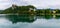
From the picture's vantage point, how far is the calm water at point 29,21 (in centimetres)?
212

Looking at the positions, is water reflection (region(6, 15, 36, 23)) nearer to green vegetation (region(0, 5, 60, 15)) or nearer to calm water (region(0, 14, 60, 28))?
calm water (region(0, 14, 60, 28))

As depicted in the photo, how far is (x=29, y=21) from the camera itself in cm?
238

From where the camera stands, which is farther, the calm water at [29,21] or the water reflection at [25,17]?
the water reflection at [25,17]

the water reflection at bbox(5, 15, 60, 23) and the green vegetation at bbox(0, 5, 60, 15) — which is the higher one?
the green vegetation at bbox(0, 5, 60, 15)

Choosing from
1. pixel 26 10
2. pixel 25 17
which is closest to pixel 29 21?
pixel 25 17

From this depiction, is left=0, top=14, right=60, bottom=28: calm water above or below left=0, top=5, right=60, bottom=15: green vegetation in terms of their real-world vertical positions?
below

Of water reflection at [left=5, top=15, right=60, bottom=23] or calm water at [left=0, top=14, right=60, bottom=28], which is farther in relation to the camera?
water reflection at [left=5, top=15, right=60, bottom=23]

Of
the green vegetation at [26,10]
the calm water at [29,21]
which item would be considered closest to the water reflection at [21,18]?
the calm water at [29,21]

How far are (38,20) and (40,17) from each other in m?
0.06

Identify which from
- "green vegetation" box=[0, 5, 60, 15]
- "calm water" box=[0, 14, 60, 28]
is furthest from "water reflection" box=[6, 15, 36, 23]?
"green vegetation" box=[0, 5, 60, 15]

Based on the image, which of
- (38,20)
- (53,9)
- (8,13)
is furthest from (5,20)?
(53,9)

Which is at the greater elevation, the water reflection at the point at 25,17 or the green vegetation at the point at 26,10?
the green vegetation at the point at 26,10

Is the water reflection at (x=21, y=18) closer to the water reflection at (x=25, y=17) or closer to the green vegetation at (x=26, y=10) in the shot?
the water reflection at (x=25, y=17)

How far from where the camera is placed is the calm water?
2.12 meters
